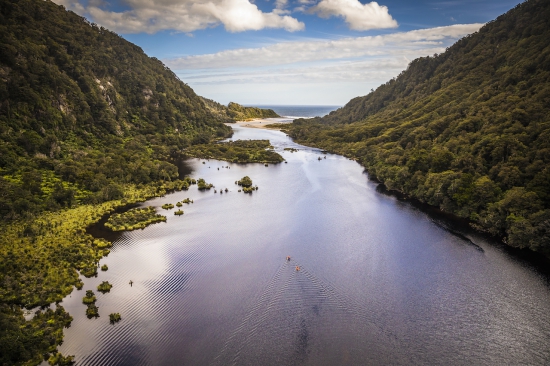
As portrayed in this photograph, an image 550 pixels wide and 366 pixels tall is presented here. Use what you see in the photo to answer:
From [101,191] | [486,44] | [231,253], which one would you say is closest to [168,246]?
[231,253]

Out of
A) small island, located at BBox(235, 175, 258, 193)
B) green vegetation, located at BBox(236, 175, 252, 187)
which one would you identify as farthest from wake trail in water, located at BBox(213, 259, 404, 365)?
green vegetation, located at BBox(236, 175, 252, 187)

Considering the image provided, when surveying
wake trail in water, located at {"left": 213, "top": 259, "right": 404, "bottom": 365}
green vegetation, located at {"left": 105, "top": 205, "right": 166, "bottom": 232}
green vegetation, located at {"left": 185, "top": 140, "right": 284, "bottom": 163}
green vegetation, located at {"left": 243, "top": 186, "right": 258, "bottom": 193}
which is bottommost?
wake trail in water, located at {"left": 213, "top": 259, "right": 404, "bottom": 365}

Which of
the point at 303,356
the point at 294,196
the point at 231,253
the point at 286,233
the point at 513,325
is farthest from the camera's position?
the point at 294,196

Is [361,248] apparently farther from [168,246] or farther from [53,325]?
[53,325]

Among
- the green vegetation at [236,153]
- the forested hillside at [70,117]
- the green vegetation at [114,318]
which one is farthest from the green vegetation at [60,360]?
the green vegetation at [236,153]

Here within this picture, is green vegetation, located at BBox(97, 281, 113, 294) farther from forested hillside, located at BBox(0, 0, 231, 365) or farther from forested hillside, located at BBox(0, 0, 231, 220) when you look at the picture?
forested hillside, located at BBox(0, 0, 231, 220)

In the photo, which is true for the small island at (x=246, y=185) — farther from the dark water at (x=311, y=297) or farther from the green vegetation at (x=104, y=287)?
the green vegetation at (x=104, y=287)

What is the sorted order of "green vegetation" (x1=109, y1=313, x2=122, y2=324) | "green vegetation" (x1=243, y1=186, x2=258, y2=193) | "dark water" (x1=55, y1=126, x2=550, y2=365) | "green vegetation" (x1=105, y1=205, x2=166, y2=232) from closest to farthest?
1. "dark water" (x1=55, y1=126, x2=550, y2=365)
2. "green vegetation" (x1=109, y1=313, x2=122, y2=324)
3. "green vegetation" (x1=105, y1=205, x2=166, y2=232)
4. "green vegetation" (x1=243, y1=186, x2=258, y2=193)
